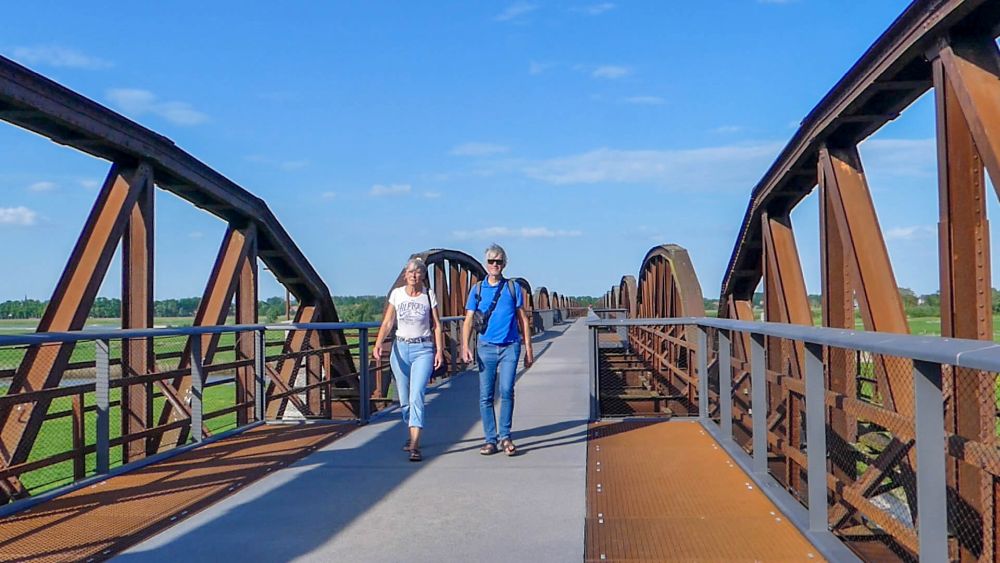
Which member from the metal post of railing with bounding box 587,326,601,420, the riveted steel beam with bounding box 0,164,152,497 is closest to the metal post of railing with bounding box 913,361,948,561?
the riveted steel beam with bounding box 0,164,152,497

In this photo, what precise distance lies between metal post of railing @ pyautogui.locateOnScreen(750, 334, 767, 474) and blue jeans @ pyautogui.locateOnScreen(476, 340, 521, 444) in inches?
77.5

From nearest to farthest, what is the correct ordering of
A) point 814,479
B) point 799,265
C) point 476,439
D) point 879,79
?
point 814,479 < point 879,79 < point 476,439 < point 799,265

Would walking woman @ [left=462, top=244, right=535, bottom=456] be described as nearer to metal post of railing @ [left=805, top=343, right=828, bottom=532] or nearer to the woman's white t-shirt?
the woman's white t-shirt

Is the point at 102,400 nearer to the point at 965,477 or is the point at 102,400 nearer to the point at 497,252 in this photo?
the point at 497,252

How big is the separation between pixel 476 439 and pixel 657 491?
249cm

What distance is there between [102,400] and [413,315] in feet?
7.42

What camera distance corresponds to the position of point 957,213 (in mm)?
5043

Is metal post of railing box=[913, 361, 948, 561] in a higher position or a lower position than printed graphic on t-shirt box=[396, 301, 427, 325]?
lower

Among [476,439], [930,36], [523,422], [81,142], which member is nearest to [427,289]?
[476,439]

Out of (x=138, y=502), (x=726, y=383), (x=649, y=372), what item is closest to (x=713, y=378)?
(x=726, y=383)

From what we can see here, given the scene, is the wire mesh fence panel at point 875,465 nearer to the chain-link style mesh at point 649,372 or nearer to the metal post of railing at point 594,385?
the metal post of railing at point 594,385

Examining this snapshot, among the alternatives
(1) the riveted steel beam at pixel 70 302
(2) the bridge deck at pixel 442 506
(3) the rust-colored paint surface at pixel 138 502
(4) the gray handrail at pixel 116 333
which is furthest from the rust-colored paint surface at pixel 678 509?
(1) the riveted steel beam at pixel 70 302

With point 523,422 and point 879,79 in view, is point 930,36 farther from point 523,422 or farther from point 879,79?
point 523,422

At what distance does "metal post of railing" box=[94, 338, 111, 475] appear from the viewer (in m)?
5.98
